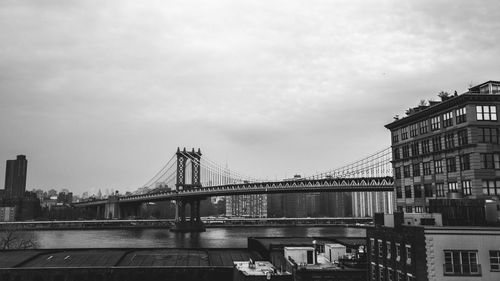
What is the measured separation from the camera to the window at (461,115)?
4481cm

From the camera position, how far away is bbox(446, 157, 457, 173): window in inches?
1826

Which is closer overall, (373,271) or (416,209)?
(373,271)

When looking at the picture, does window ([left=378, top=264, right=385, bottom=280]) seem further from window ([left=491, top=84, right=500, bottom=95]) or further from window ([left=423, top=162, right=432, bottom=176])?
window ([left=491, top=84, right=500, bottom=95])

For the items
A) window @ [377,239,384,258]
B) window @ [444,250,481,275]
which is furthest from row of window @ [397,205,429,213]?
window @ [444,250,481,275]

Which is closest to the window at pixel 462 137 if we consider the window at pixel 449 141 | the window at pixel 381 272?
the window at pixel 449 141

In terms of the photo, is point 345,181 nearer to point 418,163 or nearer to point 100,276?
point 418,163

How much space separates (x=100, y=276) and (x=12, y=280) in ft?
27.5

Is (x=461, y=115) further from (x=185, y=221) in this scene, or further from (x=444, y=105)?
(x=185, y=221)

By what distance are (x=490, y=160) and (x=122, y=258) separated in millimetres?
40628

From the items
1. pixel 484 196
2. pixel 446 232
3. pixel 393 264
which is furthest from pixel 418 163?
pixel 446 232

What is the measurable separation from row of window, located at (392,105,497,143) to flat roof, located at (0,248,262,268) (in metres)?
22.9

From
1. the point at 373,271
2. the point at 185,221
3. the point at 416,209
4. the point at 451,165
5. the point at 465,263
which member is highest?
the point at 451,165

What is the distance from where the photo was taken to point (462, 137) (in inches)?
1773

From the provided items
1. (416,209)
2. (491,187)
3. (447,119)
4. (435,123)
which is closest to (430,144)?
(435,123)
